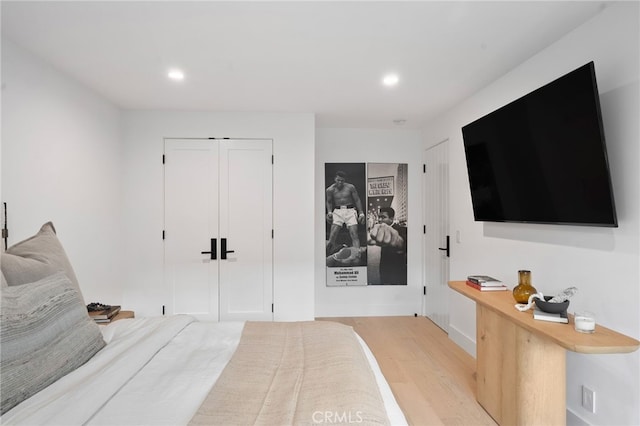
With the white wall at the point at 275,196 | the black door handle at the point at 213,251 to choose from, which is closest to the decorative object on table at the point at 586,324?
the white wall at the point at 275,196

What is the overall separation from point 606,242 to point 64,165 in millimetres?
3856

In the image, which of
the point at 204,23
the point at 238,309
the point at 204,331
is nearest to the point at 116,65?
the point at 204,23

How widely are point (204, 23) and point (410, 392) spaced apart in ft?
9.79

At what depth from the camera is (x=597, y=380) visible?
1.91 metres

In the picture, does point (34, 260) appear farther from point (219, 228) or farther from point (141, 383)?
point (219, 228)

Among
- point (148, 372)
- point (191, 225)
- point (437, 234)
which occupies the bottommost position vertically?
point (148, 372)

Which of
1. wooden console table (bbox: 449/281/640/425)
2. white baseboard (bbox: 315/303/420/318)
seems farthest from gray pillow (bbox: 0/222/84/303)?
white baseboard (bbox: 315/303/420/318)

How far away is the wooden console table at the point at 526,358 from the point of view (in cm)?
162

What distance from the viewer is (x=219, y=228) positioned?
373cm

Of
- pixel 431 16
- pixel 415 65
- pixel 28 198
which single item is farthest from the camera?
pixel 415 65

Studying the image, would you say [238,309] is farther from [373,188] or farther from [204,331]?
[373,188]

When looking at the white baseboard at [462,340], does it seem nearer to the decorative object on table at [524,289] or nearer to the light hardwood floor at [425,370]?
the light hardwood floor at [425,370]

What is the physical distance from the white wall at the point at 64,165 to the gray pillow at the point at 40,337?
1224mm

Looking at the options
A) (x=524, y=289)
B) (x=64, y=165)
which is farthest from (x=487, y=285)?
(x=64, y=165)
